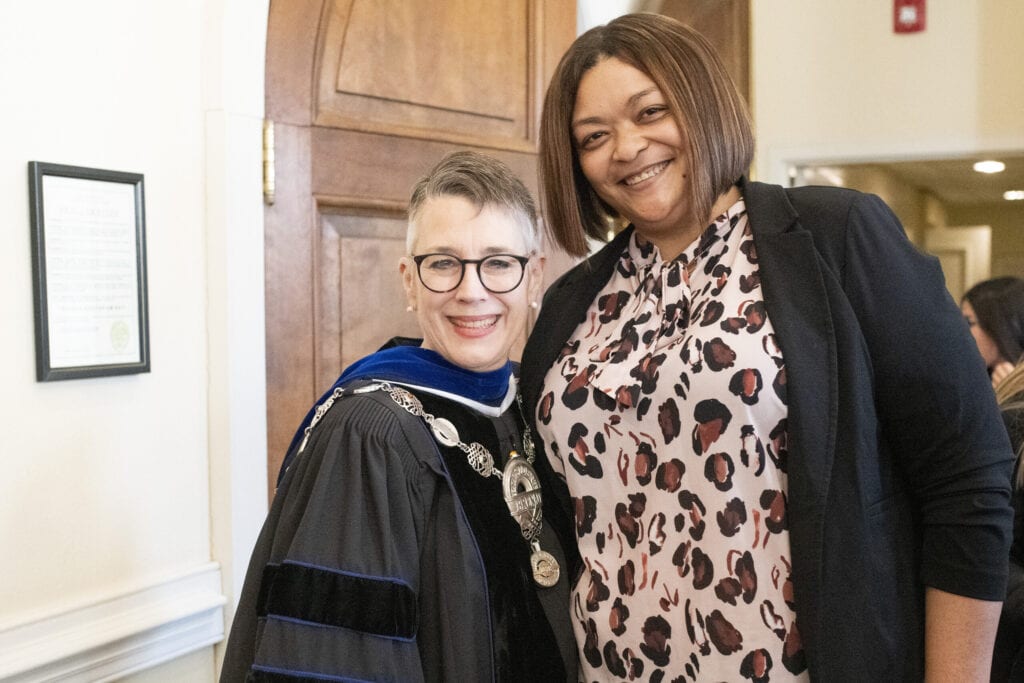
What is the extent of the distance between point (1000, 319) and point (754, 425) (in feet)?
8.52

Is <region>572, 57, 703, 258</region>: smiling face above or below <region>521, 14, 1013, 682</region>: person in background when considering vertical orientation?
above

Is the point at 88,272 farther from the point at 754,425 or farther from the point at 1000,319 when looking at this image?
the point at 1000,319

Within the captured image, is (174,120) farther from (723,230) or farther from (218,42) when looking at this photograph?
(723,230)

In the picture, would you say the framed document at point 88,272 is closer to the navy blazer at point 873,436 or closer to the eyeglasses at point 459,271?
the eyeglasses at point 459,271

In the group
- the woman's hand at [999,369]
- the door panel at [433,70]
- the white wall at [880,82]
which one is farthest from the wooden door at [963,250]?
the door panel at [433,70]

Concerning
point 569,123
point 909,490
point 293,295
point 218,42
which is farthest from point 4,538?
point 909,490

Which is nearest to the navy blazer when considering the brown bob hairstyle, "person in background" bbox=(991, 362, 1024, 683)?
the brown bob hairstyle

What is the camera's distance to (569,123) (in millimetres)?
1382

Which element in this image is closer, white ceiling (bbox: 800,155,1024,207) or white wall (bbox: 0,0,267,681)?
white wall (bbox: 0,0,267,681)

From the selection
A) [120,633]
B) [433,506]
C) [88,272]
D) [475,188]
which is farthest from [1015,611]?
[88,272]

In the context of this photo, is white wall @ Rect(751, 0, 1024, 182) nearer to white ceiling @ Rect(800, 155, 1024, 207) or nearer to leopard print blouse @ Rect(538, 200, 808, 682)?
white ceiling @ Rect(800, 155, 1024, 207)

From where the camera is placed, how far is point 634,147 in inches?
50.6

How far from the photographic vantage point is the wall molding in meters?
1.43

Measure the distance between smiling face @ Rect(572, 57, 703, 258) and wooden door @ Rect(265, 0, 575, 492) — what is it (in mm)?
715
